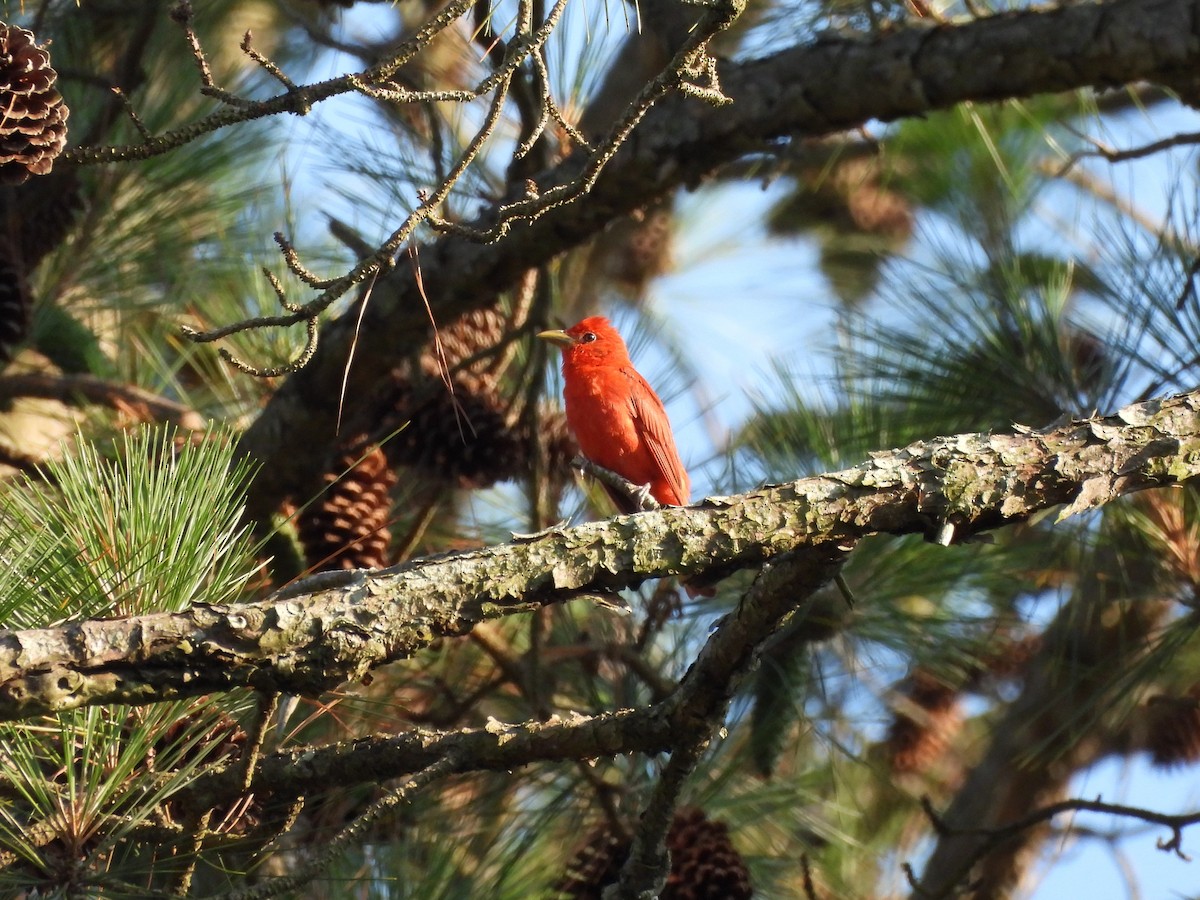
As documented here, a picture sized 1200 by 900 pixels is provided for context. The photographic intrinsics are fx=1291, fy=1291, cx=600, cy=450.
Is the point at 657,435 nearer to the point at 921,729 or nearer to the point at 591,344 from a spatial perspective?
the point at 591,344

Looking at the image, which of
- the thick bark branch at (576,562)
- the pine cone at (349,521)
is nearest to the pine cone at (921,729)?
the pine cone at (349,521)

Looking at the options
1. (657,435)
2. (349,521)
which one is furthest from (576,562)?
(657,435)

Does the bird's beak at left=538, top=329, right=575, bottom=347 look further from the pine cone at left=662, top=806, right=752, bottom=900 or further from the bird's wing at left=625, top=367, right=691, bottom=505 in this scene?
the pine cone at left=662, top=806, right=752, bottom=900

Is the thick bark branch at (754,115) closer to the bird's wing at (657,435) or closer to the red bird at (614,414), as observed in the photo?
the red bird at (614,414)

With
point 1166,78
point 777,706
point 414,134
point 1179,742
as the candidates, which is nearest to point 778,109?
point 1166,78

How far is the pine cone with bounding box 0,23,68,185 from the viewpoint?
1962 millimetres

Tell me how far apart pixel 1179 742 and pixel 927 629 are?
1664mm

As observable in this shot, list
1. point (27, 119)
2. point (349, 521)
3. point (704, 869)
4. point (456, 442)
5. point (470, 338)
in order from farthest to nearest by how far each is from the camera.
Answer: point (470, 338) < point (456, 442) < point (349, 521) < point (704, 869) < point (27, 119)

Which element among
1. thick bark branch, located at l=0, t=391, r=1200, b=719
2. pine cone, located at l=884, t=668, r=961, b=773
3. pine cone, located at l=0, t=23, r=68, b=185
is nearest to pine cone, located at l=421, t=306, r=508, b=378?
pine cone, located at l=0, t=23, r=68, b=185

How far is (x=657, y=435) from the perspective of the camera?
3.87 meters

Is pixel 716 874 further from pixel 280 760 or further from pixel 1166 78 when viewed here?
pixel 1166 78

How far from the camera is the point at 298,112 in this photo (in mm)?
1564

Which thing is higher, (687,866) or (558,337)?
(558,337)

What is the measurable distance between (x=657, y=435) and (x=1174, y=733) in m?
2.33
